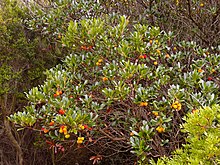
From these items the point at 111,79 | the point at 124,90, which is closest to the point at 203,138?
the point at 124,90

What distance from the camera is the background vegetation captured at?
316cm

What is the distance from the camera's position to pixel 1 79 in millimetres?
5059

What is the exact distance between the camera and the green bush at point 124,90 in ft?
10.3

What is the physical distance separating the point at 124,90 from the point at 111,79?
329 millimetres

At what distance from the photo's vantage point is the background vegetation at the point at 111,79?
316 cm

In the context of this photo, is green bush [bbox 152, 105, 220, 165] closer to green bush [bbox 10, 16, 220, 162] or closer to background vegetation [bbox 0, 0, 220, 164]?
background vegetation [bbox 0, 0, 220, 164]

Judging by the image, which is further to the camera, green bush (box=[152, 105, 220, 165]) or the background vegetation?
the background vegetation

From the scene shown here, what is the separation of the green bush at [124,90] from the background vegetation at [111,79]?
12mm

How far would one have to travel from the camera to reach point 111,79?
343cm

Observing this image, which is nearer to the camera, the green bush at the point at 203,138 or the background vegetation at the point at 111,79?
the green bush at the point at 203,138

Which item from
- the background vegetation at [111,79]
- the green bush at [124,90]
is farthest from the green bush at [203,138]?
the green bush at [124,90]

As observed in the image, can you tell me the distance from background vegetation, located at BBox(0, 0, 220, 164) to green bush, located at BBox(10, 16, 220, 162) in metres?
0.01

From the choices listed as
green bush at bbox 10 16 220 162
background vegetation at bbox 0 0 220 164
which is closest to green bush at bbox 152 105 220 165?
background vegetation at bbox 0 0 220 164

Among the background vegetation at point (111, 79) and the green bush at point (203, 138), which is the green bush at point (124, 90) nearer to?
the background vegetation at point (111, 79)
